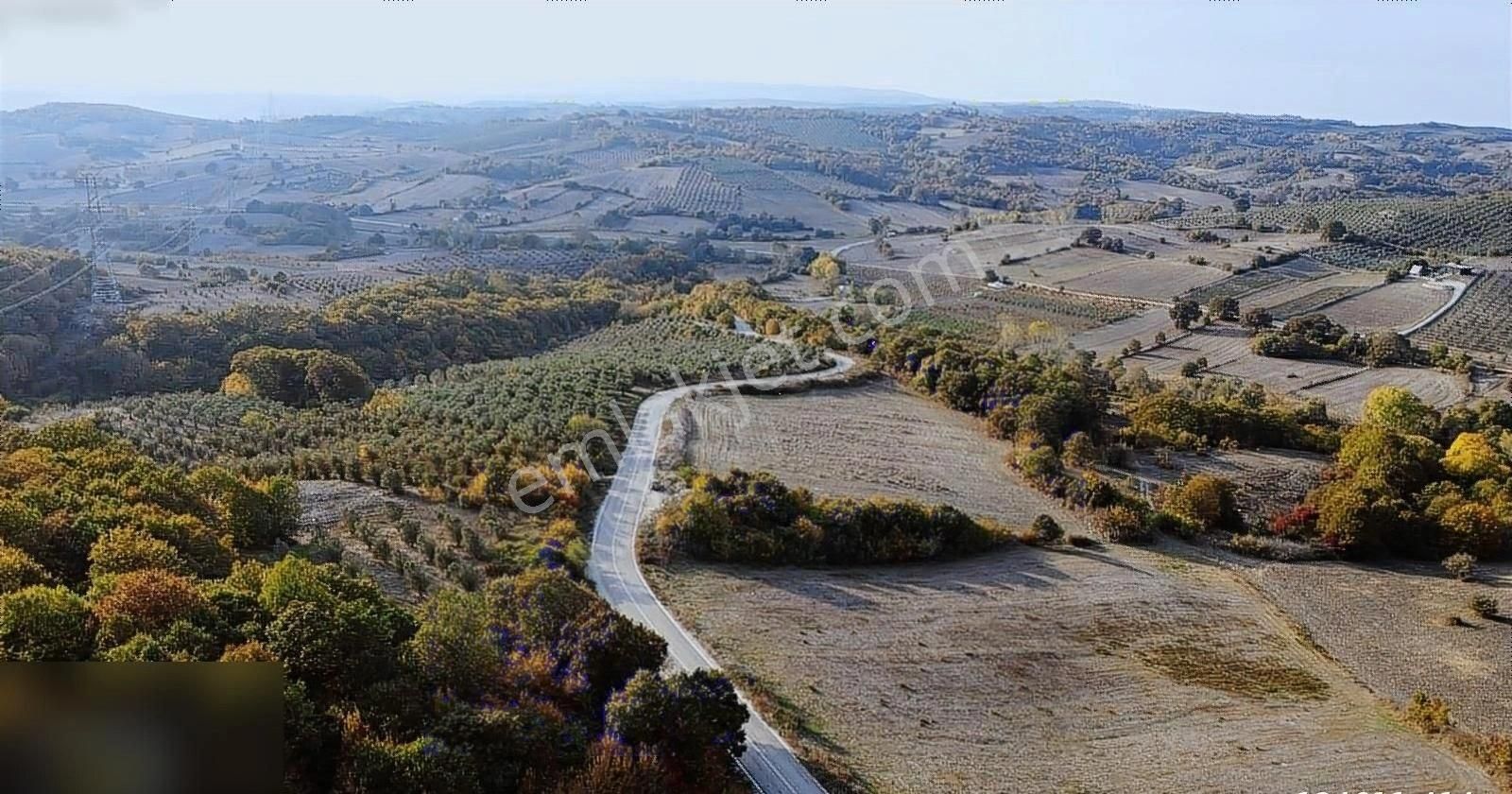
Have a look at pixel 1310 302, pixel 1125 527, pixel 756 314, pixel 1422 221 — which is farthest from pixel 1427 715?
pixel 1422 221

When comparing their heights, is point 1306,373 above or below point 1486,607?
above

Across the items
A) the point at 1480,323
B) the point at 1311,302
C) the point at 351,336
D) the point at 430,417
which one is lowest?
the point at 351,336

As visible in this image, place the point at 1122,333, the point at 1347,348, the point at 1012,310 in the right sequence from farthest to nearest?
the point at 1012,310 → the point at 1122,333 → the point at 1347,348

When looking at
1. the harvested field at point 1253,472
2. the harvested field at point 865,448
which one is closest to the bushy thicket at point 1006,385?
the harvested field at point 865,448

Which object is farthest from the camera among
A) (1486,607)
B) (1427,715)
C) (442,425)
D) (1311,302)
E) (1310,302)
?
(1310,302)

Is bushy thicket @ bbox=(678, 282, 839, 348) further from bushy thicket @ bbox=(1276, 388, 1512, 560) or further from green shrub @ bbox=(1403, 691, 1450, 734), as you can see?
green shrub @ bbox=(1403, 691, 1450, 734)

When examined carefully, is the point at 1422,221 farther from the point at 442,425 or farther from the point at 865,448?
the point at 442,425

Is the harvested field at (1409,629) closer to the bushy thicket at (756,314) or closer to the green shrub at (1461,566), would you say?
the green shrub at (1461,566)

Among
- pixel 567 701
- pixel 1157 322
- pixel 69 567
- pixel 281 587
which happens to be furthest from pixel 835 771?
pixel 1157 322

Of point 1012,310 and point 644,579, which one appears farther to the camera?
point 1012,310

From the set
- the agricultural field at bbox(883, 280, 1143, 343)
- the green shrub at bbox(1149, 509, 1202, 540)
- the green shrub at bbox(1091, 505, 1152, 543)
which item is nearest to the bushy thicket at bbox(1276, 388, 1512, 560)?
the green shrub at bbox(1149, 509, 1202, 540)
